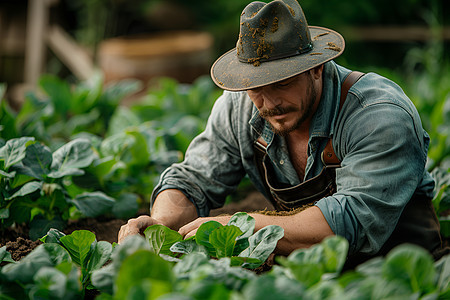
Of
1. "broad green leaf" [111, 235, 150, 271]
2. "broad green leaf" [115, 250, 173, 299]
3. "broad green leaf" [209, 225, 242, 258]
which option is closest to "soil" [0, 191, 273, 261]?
"broad green leaf" [209, 225, 242, 258]

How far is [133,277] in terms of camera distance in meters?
1.37

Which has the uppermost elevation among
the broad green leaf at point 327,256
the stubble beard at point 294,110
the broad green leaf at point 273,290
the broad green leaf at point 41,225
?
the stubble beard at point 294,110

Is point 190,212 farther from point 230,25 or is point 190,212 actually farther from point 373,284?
point 230,25

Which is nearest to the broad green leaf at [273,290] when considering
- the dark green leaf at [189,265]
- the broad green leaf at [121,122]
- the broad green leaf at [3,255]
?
the dark green leaf at [189,265]

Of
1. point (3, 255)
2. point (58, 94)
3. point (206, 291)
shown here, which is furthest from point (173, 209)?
point (58, 94)

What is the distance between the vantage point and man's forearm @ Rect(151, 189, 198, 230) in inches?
95.3

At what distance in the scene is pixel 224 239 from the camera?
6.20 feet

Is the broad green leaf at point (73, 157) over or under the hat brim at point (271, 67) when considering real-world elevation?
under

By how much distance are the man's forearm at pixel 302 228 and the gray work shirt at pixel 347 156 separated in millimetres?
36

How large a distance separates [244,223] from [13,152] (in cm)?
112

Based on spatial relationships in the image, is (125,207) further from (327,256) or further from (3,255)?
(327,256)

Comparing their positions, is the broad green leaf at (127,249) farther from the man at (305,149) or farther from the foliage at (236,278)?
the man at (305,149)

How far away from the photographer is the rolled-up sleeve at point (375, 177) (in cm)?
203

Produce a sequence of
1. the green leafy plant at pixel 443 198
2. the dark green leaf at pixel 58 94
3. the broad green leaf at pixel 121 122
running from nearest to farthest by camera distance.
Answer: the green leafy plant at pixel 443 198
the broad green leaf at pixel 121 122
the dark green leaf at pixel 58 94
